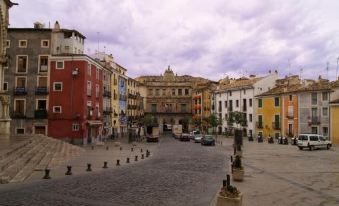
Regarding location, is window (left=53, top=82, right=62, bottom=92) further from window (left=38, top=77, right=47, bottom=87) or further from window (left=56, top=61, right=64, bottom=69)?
window (left=56, top=61, right=64, bottom=69)

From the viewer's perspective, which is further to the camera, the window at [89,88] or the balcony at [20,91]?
the window at [89,88]

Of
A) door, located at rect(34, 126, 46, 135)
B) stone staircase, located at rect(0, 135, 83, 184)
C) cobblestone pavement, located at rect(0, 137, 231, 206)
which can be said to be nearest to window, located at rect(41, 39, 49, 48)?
door, located at rect(34, 126, 46, 135)

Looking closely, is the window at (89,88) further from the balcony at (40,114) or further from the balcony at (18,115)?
the balcony at (18,115)

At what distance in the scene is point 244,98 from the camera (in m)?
79.5

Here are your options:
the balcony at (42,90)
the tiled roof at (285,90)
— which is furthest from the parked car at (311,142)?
the balcony at (42,90)

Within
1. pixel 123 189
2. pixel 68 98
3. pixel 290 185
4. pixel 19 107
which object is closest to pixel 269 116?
pixel 68 98

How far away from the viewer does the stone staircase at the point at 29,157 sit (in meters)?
21.4

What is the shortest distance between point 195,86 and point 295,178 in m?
90.5

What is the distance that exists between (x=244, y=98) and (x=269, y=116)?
8.90 metres

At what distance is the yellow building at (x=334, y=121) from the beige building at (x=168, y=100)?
57507 millimetres

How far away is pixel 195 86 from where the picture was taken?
113 metres

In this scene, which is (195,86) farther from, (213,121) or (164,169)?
(164,169)

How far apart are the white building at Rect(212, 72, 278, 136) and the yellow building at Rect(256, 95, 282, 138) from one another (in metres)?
1.80

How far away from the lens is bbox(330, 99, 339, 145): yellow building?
56594mm
